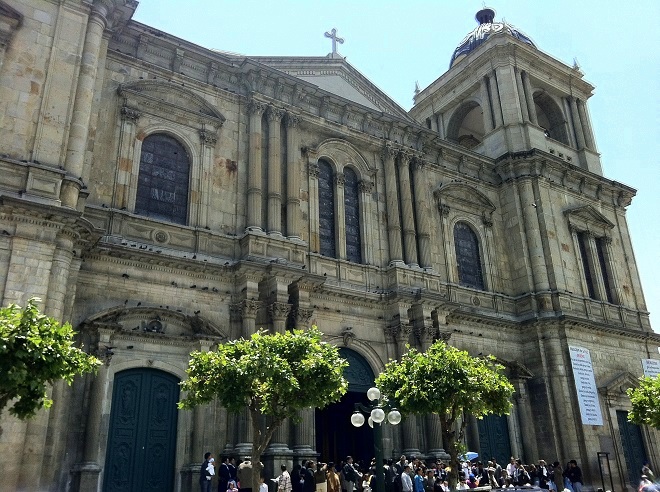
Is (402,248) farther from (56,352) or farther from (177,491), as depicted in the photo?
(56,352)

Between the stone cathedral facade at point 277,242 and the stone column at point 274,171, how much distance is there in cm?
8

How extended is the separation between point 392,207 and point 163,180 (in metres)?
8.61

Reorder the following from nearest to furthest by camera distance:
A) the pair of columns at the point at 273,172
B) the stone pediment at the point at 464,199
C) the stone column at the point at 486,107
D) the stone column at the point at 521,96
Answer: the pair of columns at the point at 273,172
the stone pediment at the point at 464,199
the stone column at the point at 521,96
the stone column at the point at 486,107

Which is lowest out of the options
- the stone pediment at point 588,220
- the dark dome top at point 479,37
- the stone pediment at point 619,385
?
the stone pediment at point 619,385

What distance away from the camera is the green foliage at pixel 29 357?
9.20 m

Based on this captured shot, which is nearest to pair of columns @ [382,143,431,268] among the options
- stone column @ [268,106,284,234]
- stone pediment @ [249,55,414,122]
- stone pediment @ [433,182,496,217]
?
stone pediment @ [433,182,496,217]

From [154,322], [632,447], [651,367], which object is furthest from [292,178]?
[651,367]

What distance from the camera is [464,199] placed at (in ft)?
86.4

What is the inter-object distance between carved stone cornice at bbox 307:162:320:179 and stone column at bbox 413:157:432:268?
4414 millimetres

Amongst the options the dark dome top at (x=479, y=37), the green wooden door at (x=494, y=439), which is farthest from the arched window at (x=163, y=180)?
the dark dome top at (x=479, y=37)

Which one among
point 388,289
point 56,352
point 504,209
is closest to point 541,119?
point 504,209

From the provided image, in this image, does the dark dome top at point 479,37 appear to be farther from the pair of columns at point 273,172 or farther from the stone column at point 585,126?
the pair of columns at point 273,172

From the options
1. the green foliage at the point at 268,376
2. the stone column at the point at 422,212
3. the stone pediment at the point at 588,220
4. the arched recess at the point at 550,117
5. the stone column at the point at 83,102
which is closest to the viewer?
the green foliage at the point at 268,376

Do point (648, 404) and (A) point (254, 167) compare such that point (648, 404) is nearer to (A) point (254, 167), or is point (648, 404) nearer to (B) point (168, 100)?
(A) point (254, 167)
